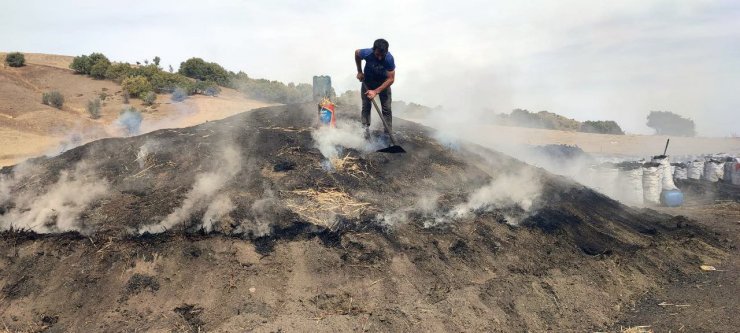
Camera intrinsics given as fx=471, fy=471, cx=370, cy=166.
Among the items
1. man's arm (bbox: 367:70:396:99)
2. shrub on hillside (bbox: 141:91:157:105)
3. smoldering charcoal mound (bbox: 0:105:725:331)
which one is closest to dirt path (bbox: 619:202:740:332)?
smoldering charcoal mound (bbox: 0:105:725:331)

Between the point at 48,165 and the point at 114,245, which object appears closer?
the point at 114,245

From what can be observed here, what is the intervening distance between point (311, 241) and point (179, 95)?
2100 cm

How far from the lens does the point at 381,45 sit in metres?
6.80

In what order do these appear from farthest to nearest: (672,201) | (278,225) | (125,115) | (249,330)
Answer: (125,115), (672,201), (278,225), (249,330)

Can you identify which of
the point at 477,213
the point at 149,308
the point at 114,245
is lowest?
the point at 149,308

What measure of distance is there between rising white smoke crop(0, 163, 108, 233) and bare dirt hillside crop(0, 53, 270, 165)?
804 cm

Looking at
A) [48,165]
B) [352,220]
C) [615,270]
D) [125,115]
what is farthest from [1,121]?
[615,270]

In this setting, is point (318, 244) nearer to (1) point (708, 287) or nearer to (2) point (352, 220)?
(2) point (352, 220)

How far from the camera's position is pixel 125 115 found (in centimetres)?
1806

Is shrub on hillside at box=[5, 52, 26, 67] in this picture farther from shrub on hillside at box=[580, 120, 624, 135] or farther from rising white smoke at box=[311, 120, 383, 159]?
shrub on hillside at box=[580, 120, 624, 135]

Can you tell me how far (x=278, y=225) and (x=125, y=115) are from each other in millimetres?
15891

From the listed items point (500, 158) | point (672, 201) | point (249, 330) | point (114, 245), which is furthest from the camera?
point (672, 201)

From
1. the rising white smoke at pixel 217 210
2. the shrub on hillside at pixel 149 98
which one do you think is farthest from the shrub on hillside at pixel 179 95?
the rising white smoke at pixel 217 210

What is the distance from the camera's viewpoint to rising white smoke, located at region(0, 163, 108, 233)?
4.84 meters
